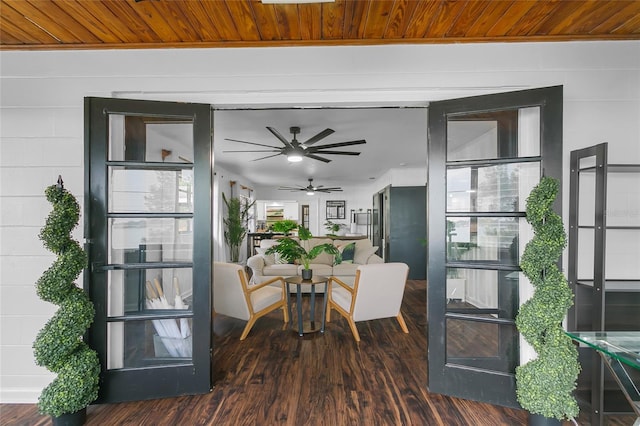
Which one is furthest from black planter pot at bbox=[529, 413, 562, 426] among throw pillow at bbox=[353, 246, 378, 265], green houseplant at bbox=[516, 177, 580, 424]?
throw pillow at bbox=[353, 246, 378, 265]

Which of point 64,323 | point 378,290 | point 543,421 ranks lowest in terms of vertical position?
point 543,421

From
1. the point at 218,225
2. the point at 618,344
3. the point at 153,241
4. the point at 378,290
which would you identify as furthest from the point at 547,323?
the point at 218,225

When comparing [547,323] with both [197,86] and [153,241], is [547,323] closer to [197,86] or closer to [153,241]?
[153,241]

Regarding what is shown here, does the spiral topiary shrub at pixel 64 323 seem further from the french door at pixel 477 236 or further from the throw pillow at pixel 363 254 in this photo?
the throw pillow at pixel 363 254

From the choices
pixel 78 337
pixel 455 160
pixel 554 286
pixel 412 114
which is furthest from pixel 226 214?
pixel 554 286

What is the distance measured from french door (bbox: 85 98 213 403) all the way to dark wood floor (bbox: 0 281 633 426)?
19 centimetres

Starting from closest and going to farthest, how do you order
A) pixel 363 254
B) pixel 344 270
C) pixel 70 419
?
pixel 70 419 → pixel 344 270 → pixel 363 254

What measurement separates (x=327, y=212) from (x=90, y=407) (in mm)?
10988

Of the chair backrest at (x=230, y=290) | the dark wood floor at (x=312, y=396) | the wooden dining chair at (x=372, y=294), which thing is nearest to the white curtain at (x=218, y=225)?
the chair backrest at (x=230, y=290)

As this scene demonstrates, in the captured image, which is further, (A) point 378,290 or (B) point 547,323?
(A) point 378,290

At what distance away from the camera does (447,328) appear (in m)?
2.30

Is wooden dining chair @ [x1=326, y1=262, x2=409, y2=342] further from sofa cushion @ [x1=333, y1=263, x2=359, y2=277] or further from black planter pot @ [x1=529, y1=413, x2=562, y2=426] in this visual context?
black planter pot @ [x1=529, y1=413, x2=562, y2=426]

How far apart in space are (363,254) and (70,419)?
15.1 ft

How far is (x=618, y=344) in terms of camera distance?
1501mm
